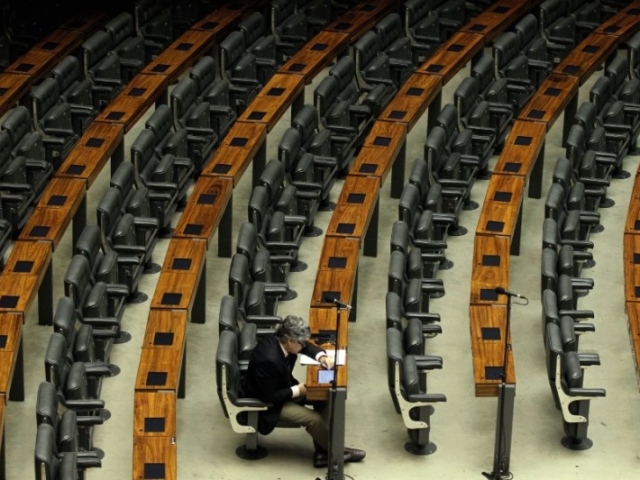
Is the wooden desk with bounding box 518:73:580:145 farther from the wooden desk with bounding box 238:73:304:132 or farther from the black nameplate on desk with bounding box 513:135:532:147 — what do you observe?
the wooden desk with bounding box 238:73:304:132

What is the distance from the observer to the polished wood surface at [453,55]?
78.7 inches

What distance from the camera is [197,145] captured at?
186 centimetres

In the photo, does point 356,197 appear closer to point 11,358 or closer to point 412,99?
point 412,99

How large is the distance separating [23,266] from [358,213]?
351mm

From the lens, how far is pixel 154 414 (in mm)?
1379

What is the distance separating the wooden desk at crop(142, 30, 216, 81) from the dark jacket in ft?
2.13

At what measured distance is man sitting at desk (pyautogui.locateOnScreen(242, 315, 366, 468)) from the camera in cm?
138

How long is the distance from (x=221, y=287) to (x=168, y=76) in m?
0.36

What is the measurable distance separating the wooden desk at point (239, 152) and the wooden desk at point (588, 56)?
408 mm

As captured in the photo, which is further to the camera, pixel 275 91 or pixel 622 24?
pixel 622 24

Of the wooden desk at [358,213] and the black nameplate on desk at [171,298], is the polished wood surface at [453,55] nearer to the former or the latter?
the wooden desk at [358,213]

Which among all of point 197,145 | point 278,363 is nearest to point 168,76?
point 197,145

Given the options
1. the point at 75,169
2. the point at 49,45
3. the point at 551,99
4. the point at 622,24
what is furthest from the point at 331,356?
the point at 622,24

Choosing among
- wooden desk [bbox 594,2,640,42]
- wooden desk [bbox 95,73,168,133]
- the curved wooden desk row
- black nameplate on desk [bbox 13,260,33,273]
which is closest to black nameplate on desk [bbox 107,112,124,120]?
wooden desk [bbox 95,73,168,133]
